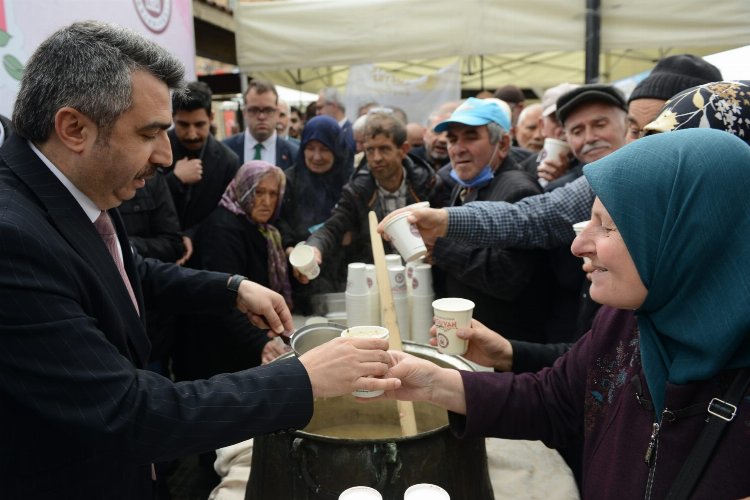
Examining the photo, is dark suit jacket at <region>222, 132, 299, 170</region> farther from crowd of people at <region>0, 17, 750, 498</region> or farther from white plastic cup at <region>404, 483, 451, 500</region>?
white plastic cup at <region>404, 483, 451, 500</region>

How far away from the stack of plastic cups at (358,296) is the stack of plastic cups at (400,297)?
14cm

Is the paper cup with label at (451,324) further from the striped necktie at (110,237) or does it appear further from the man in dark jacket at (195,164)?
the man in dark jacket at (195,164)

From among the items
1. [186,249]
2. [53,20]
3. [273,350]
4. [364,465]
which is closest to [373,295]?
[273,350]

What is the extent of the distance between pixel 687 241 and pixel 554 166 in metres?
2.70

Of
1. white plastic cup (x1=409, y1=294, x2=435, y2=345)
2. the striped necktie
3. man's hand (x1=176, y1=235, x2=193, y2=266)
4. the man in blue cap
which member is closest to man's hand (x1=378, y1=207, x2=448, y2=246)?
the man in blue cap

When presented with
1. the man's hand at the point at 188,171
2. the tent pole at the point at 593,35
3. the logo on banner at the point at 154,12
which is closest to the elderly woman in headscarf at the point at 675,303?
the man's hand at the point at 188,171

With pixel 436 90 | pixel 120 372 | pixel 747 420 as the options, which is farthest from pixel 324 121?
pixel 747 420

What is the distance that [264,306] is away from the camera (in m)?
2.22

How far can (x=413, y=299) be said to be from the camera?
9.75 feet

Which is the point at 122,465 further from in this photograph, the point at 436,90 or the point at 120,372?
the point at 436,90

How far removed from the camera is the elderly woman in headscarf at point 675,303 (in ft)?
3.89

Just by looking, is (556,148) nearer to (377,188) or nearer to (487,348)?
(377,188)

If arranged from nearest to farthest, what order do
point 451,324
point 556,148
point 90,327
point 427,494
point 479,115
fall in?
point 427,494
point 90,327
point 451,324
point 479,115
point 556,148

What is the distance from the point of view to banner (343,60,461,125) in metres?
6.85
